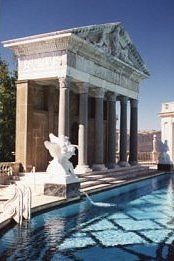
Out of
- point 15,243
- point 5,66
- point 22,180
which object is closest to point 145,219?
point 15,243

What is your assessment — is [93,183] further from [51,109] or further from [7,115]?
[7,115]

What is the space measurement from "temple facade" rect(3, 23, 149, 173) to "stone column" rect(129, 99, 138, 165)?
81.7 inches

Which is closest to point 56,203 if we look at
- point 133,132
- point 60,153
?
point 60,153

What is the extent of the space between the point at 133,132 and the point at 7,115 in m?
7.96

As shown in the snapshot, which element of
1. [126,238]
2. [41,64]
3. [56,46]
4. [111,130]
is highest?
[56,46]

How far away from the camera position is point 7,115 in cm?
2109

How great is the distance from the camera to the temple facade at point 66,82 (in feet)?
54.6

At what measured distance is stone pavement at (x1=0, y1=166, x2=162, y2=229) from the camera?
11.3 meters

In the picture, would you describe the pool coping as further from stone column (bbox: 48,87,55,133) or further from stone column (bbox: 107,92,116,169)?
stone column (bbox: 48,87,55,133)

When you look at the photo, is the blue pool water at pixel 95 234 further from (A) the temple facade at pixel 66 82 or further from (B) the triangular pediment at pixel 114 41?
(B) the triangular pediment at pixel 114 41

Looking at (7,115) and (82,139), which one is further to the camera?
(7,115)

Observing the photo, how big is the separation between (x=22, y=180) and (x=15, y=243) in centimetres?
879

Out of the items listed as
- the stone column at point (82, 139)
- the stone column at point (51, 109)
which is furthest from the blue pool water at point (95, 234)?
the stone column at point (51, 109)

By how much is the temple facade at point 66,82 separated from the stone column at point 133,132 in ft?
6.81
